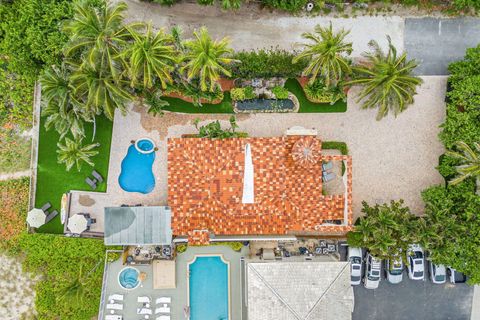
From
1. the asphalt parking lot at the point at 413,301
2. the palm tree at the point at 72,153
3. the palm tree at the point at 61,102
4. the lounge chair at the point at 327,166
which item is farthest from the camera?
the asphalt parking lot at the point at 413,301

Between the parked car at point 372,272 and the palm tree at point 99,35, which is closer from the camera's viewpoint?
the palm tree at point 99,35

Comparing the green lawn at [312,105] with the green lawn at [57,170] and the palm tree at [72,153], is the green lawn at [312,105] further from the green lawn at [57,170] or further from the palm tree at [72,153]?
the palm tree at [72,153]

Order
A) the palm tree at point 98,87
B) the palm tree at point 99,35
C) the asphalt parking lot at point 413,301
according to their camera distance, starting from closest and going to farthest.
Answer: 1. the palm tree at point 99,35
2. the palm tree at point 98,87
3. the asphalt parking lot at point 413,301

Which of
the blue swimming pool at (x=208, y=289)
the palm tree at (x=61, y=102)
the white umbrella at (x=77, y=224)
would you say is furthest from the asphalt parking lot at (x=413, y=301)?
the palm tree at (x=61, y=102)

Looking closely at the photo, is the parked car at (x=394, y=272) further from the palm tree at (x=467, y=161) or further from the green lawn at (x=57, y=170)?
the green lawn at (x=57, y=170)

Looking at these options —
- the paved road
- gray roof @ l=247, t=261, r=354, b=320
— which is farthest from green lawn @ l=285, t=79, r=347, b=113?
gray roof @ l=247, t=261, r=354, b=320

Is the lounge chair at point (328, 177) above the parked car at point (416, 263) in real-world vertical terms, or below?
above

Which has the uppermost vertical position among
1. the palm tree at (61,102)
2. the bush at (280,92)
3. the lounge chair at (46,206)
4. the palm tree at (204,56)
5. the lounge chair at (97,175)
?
the palm tree at (204,56)

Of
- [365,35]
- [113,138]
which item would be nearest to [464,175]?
[365,35]

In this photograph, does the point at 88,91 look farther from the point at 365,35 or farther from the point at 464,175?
the point at 464,175
